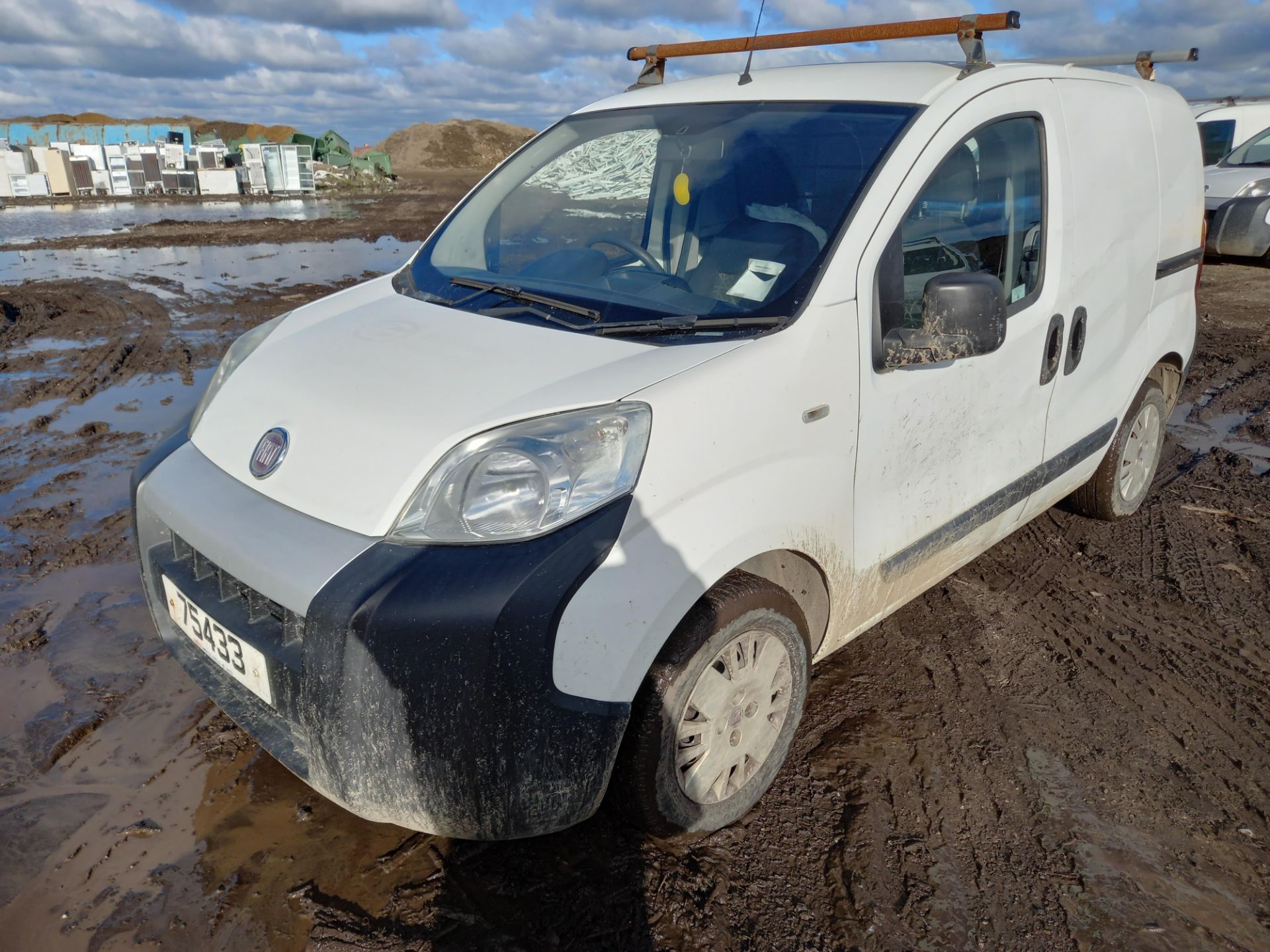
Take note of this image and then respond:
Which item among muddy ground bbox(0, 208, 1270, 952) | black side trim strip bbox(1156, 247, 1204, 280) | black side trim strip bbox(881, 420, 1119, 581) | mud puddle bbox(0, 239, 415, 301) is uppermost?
black side trim strip bbox(1156, 247, 1204, 280)

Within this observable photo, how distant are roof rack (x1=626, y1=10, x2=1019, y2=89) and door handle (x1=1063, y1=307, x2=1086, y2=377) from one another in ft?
3.01

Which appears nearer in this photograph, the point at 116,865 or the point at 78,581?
the point at 116,865

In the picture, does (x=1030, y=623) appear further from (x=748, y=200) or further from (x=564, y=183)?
(x=564, y=183)

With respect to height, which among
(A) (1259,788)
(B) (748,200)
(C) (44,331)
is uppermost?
(B) (748,200)

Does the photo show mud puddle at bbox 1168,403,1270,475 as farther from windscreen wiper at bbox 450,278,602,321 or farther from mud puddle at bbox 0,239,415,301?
mud puddle at bbox 0,239,415,301

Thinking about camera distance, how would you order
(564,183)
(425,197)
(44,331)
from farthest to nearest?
1. (425,197)
2. (44,331)
3. (564,183)

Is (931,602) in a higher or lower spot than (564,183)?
lower

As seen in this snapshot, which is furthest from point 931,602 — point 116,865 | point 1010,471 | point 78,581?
point 78,581

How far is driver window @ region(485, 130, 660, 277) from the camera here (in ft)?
9.82

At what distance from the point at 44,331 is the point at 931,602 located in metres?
8.30

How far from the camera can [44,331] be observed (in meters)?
8.22

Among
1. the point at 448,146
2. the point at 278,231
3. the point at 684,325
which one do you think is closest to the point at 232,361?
the point at 684,325

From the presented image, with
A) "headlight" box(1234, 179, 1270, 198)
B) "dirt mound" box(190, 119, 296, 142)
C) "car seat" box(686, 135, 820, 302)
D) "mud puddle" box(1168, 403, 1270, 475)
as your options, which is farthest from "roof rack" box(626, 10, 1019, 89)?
"dirt mound" box(190, 119, 296, 142)

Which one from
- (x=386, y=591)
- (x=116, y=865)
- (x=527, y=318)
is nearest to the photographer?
(x=386, y=591)
